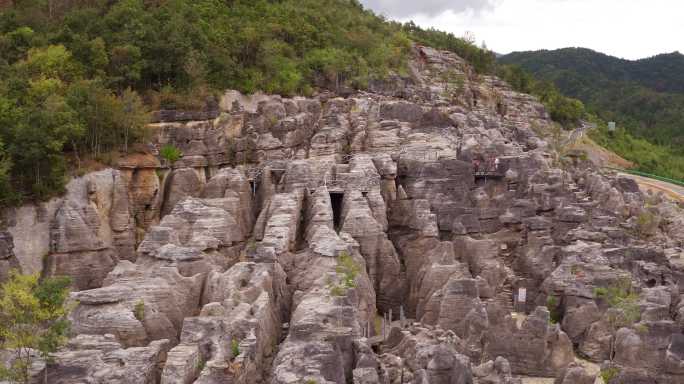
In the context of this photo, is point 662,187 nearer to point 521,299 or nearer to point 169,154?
point 521,299

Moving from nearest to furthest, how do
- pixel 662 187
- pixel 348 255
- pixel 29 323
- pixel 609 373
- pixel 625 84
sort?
pixel 29 323, pixel 609 373, pixel 348 255, pixel 662 187, pixel 625 84

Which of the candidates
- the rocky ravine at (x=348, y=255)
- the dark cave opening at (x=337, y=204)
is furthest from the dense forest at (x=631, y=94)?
the dark cave opening at (x=337, y=204)

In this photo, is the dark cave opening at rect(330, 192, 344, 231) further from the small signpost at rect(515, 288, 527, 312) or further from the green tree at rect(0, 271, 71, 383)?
the green tree at rect(0, 271, 71, 383)

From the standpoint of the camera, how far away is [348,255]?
21906 mm

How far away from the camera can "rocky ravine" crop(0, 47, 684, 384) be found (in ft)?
52.3

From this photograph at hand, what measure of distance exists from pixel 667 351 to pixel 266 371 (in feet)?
Result: 34.0

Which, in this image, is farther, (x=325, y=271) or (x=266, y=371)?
(x=325, y=271)

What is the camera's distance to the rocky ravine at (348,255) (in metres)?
16.0

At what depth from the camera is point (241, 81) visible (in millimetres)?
35719

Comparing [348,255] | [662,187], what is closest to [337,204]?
[348,255]

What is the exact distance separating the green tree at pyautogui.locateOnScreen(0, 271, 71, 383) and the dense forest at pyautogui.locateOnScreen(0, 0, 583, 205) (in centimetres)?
818

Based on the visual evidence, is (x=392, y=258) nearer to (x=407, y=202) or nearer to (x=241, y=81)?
(x=407, y=202)

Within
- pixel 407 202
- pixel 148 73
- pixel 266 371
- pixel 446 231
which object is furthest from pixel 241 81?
pixel 266 371

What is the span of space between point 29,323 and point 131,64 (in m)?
18.5
